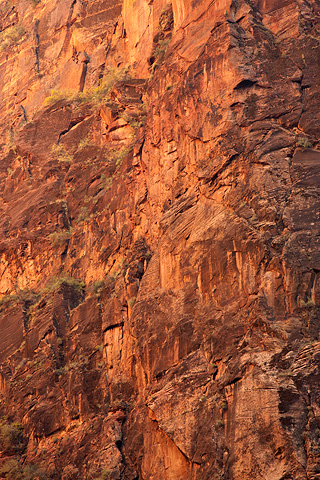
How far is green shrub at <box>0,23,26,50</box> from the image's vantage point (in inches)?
2334

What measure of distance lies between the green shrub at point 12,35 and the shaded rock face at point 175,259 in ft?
41.4

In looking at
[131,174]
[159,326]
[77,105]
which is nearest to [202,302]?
[159,326]

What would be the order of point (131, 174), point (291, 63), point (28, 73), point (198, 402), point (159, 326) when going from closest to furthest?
point (198, 402) < point (159, 326) < point (291, 63) < point (131, 174) < point (28, 73)

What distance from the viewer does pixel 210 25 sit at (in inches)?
1608

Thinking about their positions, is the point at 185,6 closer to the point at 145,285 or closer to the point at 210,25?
the point at 210,25

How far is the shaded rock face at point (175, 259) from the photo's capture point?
31.0 m

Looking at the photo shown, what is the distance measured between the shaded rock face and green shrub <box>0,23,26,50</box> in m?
12.6

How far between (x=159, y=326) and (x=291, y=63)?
1417 centimetres

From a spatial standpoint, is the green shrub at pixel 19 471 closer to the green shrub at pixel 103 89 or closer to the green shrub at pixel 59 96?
the green shrub at pixel 103 89

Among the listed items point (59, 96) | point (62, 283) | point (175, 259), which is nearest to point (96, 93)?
point (59, 96)

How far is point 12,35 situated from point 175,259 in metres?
31.1

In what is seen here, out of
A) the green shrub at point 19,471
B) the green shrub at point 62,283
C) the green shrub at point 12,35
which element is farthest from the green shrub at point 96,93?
the green shrub at point 19,471

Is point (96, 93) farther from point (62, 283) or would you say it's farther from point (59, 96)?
point (62, 283)

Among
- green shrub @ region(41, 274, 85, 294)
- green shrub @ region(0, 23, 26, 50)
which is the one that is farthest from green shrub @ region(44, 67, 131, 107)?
green shrub @ region(41, 274, 85, 294)
